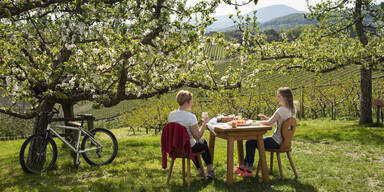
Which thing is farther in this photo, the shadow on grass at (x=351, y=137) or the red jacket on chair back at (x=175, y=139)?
the shadow on grass at (x=351, y=137)

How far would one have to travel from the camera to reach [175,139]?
4.18 metres

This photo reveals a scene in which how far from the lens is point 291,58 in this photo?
1048cm

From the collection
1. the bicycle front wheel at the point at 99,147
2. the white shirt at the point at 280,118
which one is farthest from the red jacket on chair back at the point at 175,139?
the bicycle front wheel at the point at 99,147

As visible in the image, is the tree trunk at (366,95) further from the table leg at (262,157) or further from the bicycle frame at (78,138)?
the bicycle frame at (78,138)

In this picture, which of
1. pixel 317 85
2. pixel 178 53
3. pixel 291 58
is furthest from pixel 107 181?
pixel 317 85

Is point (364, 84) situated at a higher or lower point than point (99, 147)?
higher

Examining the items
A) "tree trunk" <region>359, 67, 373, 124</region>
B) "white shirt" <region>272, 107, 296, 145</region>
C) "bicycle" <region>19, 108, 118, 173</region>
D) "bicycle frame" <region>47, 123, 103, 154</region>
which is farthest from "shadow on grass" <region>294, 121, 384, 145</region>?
"bicycle frame" <region>47, 123, 103, 154</region>

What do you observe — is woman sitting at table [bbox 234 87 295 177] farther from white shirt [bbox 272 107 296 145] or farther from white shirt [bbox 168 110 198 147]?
white shirt [bbox 168 110 198 147]

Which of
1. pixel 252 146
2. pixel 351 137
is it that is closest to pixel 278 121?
pixel 252 146

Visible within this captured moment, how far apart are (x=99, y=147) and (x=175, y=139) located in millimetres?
2278

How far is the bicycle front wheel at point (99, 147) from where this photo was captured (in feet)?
18.7

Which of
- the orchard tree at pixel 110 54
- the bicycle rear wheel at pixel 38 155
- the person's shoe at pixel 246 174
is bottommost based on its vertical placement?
the person's shoe at pixel 246 174

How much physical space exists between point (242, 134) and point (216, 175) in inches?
45.3

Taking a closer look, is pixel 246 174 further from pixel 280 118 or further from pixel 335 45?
pixel 335 45
